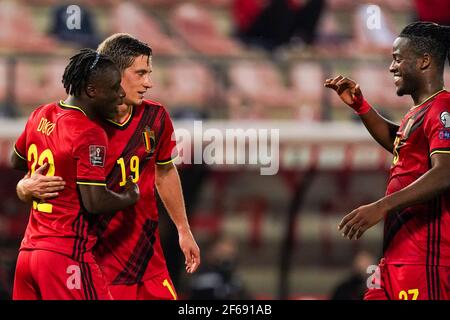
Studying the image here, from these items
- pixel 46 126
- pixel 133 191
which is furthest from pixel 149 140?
pixel 46 126

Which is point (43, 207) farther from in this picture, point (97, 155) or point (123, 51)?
point (123, 51)

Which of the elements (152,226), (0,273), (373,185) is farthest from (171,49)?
(152,226)

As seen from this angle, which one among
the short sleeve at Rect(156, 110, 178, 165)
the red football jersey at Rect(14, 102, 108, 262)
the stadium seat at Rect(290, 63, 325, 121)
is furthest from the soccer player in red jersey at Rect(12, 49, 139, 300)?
the stadium seat at Rect(290, 63, 325, 121)

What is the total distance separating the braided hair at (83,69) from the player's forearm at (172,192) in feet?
2.40

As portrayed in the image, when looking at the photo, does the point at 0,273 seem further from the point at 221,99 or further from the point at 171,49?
the point at 171,49

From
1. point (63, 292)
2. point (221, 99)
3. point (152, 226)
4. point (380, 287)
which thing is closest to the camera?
point (63, 292)

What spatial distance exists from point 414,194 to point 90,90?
4.38 ft

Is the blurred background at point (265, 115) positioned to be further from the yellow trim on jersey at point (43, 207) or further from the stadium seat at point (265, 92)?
the yellow trim on jersey at point (43, 207)

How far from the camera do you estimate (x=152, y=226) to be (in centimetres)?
427

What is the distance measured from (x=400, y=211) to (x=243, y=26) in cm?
571

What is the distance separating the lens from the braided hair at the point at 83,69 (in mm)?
3814

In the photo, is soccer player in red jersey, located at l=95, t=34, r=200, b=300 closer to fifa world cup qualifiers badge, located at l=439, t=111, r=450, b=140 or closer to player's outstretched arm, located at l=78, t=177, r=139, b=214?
player's outstretched arm, located at l=78, t=177, r=139, b=214

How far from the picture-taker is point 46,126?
149 inches
